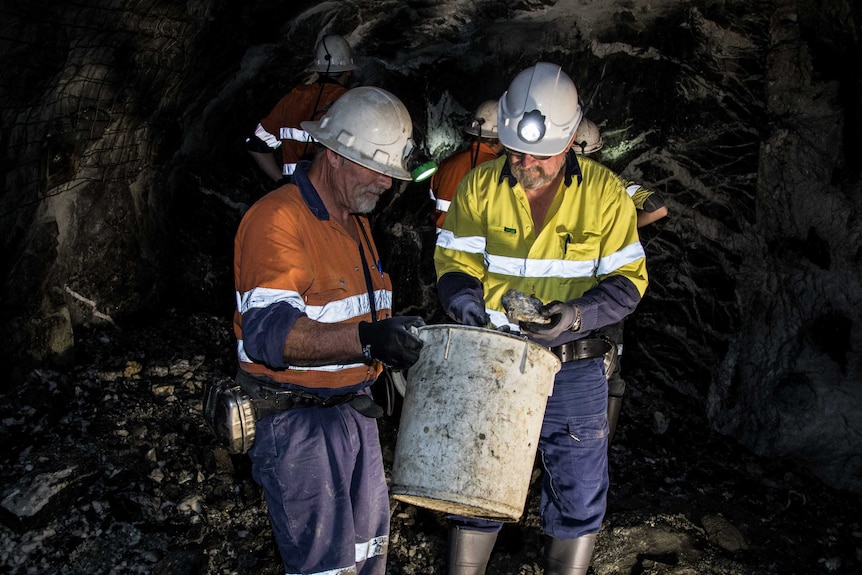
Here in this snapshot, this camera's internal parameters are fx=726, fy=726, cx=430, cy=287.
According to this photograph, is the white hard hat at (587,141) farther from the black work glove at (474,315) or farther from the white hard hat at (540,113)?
the black work glove at (474,315)

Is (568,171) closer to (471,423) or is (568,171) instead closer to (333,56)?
(471,423)

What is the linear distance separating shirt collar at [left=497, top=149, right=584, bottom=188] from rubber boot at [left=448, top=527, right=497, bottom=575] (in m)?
1.42

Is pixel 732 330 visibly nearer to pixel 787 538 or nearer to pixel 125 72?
pixel 787 538

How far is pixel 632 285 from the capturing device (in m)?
2.88

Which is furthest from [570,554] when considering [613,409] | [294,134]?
[294,134]

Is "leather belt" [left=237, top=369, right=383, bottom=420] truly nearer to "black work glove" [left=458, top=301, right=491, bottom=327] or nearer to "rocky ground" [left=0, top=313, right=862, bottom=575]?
"black work glove" [left=458, top=301, right=491, bottom=327]

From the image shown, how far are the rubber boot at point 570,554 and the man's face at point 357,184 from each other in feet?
5.03

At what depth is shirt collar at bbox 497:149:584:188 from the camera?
290 cm

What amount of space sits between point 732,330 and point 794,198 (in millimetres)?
996

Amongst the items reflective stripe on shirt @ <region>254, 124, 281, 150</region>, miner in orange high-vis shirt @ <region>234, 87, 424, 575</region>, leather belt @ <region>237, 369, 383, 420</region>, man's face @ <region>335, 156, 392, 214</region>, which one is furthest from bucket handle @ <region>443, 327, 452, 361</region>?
reflective stripe on shirt @ <region>254, 124, 281, 150</region>

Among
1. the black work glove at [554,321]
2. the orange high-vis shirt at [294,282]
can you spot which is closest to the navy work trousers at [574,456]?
the black work glove at [554,321]

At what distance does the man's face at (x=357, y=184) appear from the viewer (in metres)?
2.53

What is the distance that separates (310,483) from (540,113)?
1599 mm

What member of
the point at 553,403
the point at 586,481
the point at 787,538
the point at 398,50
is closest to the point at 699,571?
the point at 787,538
